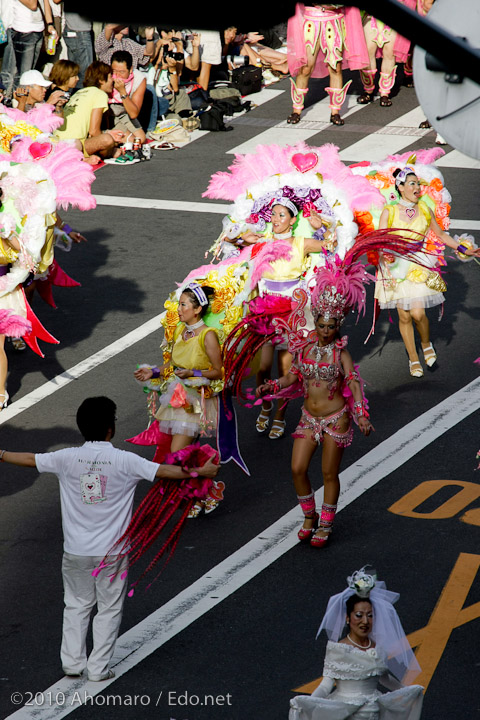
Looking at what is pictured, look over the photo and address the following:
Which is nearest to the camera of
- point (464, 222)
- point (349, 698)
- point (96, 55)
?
point (349, 698)

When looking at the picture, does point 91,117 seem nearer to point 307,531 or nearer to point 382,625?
point 307,531

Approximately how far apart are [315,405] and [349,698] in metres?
2.73

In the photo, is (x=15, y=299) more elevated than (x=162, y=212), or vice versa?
(x=15, y=299)

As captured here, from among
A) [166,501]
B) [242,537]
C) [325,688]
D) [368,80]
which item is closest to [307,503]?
[242,537]

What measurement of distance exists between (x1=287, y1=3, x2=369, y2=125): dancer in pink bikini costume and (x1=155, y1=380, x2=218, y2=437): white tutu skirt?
33.8 feet

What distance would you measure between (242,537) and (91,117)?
9.94 metres

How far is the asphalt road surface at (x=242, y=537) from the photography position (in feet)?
21.2

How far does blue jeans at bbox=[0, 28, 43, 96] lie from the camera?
59.3 feet

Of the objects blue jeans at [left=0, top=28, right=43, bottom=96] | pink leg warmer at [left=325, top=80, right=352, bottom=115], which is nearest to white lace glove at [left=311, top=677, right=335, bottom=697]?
pink leg warmer at [left=325, top=80, right=352, bottom=115]

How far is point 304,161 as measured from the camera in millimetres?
9945

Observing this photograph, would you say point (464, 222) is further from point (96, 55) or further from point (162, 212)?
point (96, 55)

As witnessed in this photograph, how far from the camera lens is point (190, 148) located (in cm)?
1753

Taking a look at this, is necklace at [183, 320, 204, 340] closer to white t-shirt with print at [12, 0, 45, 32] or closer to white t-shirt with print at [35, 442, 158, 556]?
white t-shirt with print at [35, 442, 158, 556]

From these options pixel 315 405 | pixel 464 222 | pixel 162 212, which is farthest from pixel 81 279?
pixel 315 405
